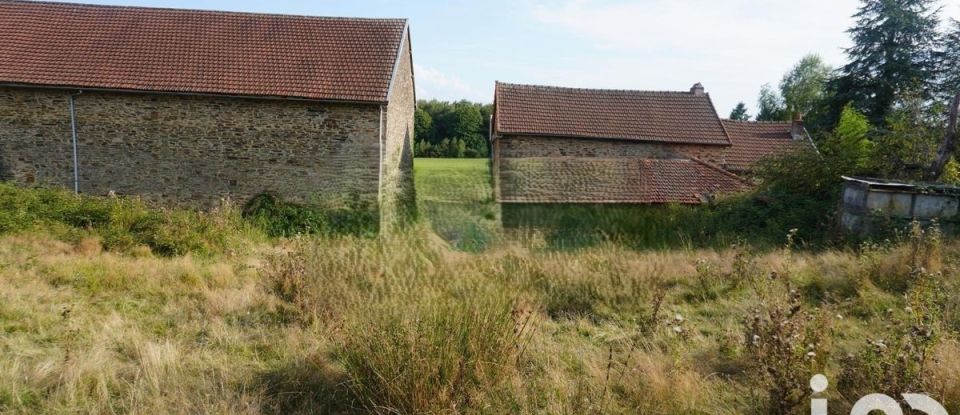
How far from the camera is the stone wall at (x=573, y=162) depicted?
13508mm

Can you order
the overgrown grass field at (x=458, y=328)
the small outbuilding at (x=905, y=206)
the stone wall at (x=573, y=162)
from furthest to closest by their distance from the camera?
the stone wall at (x=573, y=162) → the small outbuilding at (x=905, y=206) → the overgrown grass field at (x=458, y=328)

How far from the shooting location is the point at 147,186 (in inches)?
561

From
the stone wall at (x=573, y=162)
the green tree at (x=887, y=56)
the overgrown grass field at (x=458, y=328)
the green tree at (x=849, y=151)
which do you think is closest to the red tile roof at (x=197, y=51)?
the stone wall at (x=573, y=162)

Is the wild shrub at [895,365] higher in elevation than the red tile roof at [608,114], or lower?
lower

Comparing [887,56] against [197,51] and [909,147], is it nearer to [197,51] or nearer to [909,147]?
[909,147]

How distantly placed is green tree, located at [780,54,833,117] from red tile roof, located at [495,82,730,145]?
94.6 feet

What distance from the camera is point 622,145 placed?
67.2 ft

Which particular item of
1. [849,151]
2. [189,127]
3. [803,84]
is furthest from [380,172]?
[803,84]

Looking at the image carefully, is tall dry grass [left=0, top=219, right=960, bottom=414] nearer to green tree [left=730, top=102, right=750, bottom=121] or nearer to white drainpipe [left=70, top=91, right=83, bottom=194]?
white drainpipe [left=70, top=91, right=83, bottom=194]

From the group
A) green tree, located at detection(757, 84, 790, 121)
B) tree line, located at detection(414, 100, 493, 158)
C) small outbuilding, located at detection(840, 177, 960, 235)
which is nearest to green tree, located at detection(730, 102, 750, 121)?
green tree, located at detection(757, 84, 790, 121)

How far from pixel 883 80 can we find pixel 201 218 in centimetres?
3234

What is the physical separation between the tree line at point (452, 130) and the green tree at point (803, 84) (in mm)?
26371

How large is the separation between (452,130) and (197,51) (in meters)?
27.8

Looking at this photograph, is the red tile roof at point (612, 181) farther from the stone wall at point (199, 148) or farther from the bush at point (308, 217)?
the stone wall at point (199, 148)
